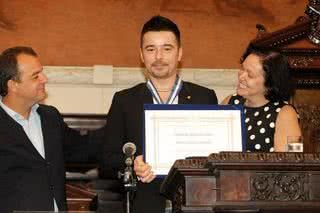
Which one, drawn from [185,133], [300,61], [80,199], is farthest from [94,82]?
[185,133]

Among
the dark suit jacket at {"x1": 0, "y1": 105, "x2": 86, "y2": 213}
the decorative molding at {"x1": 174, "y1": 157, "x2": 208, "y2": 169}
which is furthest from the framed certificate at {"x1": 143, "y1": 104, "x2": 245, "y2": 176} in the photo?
the dark suit jacket at {"x1": 0, "y1": 105, "x2": 86, "y2": 213}

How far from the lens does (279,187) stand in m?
2.61

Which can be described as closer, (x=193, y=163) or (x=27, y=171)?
(x=193, y=163)

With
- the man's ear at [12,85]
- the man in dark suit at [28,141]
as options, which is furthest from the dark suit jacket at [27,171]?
the man's ear at [12,85]

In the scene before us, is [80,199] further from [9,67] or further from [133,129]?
[133,129]

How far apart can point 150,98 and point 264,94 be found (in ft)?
1.95

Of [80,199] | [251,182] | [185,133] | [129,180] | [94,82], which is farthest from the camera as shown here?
[94,82]

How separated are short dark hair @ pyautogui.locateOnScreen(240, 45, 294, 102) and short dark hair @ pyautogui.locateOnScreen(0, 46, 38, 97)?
1.33 m

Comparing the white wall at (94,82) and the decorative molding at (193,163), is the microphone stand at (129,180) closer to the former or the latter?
the decorative molding at (193,163)

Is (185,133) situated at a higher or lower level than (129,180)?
higher

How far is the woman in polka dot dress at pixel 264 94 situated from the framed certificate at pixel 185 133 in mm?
412

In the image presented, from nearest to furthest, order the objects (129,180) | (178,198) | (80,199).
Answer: (178,198) → (129,180) → (80,199)

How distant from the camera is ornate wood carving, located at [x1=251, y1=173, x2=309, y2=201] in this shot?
8.46 feet

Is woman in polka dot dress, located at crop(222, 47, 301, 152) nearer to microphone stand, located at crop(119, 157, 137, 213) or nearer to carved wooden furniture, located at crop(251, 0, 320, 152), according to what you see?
microphone stand, located at crop(119, 157, 137, 213)
